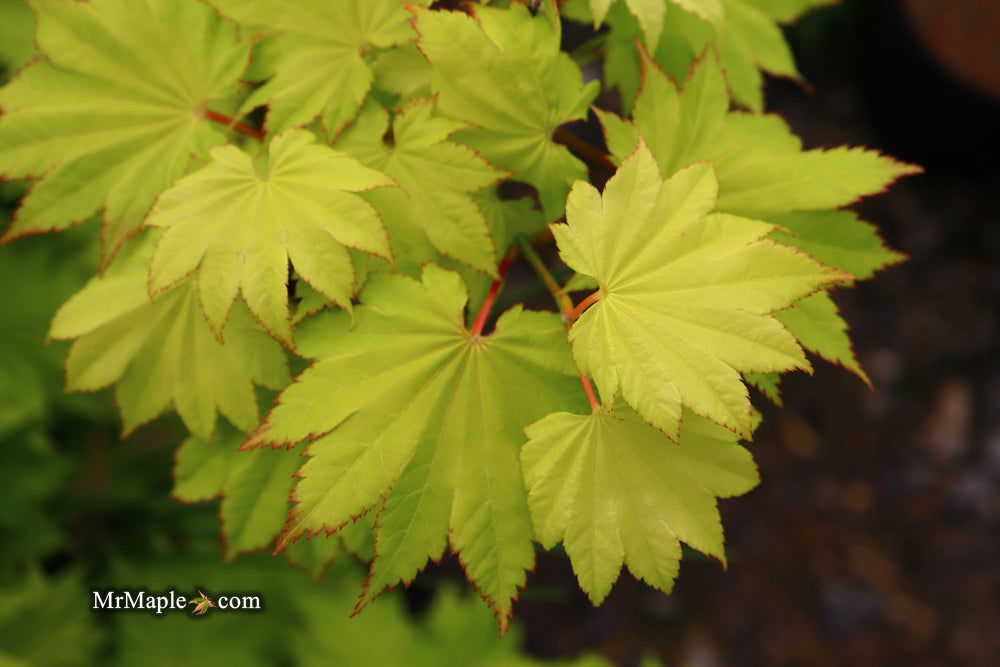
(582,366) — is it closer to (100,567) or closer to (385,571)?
(385,571)

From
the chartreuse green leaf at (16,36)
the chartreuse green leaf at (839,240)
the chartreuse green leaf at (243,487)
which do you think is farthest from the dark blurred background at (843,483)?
the chartreuse green leaf at (839,240)

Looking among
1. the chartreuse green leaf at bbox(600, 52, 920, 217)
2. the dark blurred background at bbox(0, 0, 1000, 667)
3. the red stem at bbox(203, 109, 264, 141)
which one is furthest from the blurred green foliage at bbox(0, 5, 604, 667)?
Result: the chartreuse green leaf at bbox(600, 52, 920, 217)

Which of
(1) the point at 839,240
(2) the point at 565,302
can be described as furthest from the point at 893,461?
(2) the point at 565,302

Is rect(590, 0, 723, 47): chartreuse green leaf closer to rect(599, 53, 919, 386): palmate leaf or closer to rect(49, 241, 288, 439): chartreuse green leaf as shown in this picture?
rect(599, 53, 919, 386): palmate leaf

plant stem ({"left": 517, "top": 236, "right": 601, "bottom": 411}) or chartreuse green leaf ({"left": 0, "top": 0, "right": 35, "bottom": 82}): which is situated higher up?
plant stem ({"left": 517, "top": 236, "right": 601, "bottom": 411})

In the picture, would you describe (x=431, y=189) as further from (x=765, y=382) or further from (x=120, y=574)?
(x=120, y=574)

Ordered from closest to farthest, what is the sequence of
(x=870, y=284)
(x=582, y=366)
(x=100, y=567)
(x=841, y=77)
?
1. (x=582, y=366)
2. (x=100, y=567)
3. (x=870, y=284)
4. (x=841, y=77)

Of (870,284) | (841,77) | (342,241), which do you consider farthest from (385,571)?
(841,77)
